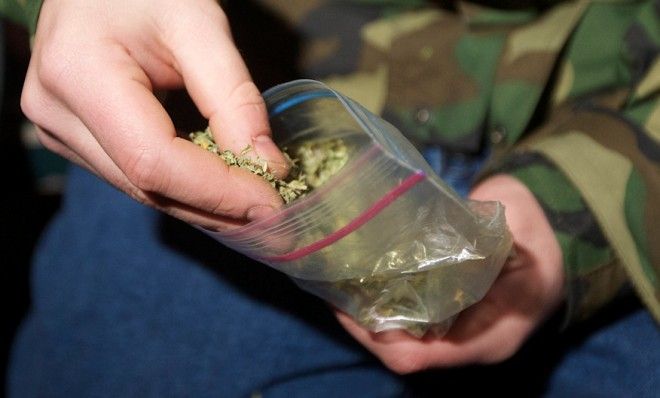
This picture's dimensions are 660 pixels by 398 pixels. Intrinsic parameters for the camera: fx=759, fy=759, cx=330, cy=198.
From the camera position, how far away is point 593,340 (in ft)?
2.39

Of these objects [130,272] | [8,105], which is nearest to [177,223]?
[130,272]

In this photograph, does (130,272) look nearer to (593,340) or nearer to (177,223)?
(177,223)

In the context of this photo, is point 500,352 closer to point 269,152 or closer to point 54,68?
point 269,152

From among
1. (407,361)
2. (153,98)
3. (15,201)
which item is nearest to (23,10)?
(153,98)

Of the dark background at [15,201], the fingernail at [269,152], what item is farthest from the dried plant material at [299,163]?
the dark background at [15,201]

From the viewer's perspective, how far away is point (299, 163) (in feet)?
1.99

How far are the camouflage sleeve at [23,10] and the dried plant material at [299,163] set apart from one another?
19cm

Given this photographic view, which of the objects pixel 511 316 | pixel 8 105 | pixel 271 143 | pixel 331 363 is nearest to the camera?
pixel 271 143

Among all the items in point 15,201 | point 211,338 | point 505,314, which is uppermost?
point 505,314

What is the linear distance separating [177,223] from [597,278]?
428 millimetres

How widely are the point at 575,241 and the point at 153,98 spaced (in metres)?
0.39

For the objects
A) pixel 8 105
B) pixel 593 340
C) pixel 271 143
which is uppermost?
pixel 271 143

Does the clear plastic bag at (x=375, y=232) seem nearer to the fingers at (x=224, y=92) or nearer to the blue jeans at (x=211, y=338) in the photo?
the fingers at (x=224, y=92)

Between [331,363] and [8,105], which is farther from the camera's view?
[8,105]
